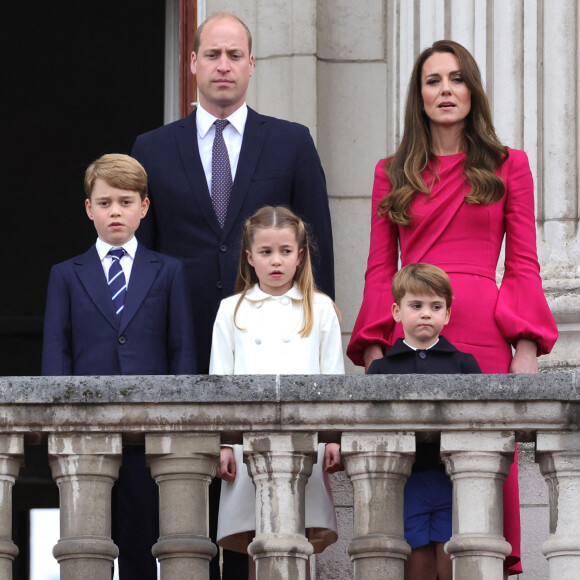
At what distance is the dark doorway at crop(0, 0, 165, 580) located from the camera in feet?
43.6

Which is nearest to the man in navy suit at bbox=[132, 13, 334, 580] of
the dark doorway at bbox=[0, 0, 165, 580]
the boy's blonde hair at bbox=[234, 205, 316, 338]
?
the boy's blonde hair at bbox=[234, 205, 316, 338]

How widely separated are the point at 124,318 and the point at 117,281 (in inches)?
6.2

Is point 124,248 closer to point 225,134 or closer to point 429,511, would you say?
point 225,134

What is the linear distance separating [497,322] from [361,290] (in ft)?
8.42

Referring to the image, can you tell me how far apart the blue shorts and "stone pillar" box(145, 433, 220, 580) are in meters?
0.59

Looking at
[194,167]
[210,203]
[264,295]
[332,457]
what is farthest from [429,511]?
[194,167]

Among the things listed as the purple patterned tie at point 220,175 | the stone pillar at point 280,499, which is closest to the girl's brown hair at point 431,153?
the purple patterned tie at point 220,175

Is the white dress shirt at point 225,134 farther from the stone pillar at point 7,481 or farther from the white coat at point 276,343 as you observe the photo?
the stone pillar at point 7,481

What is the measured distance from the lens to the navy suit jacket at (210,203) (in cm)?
580

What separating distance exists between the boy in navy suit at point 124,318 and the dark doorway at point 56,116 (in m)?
7.15

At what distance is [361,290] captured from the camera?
8.05 metres

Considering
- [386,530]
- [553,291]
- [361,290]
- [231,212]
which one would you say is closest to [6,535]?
[386,530]

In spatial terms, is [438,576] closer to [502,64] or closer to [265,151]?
[265,151]

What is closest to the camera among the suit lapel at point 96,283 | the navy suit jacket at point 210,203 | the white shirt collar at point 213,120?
the suit lapel at point 96,283
